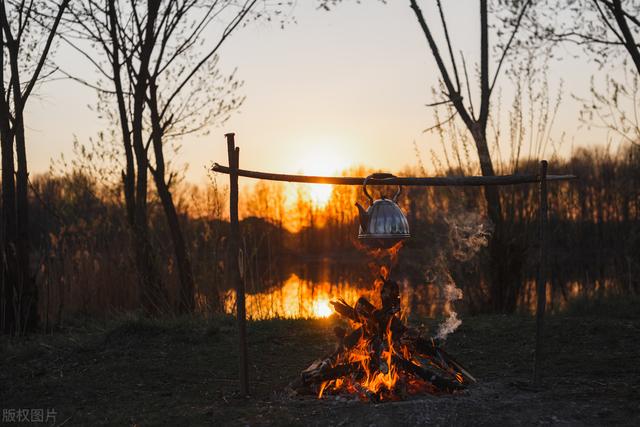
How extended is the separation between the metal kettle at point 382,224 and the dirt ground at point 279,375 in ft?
3.26

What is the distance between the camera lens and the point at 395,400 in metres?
3.97

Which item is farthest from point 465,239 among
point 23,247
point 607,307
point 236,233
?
point 23,247

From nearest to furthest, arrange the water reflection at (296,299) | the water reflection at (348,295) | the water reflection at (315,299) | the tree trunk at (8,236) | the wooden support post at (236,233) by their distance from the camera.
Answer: the wooden support post at (236,233), the tree trunk at (8,236), the water reflection at (315,299), the water reflection at (296,299), the water reflection at (348,295)

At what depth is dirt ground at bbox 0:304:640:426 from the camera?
12.5ft

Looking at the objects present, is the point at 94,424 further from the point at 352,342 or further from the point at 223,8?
the point at 223,8

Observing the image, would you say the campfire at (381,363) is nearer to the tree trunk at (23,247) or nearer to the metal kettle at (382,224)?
the metal kettle at (382,224)

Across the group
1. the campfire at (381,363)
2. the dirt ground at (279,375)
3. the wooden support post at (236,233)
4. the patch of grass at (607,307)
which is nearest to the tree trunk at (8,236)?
the dirt ground at (279,375)

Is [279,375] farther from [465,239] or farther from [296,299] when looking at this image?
[296,299]

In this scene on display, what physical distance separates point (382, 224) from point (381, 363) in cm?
119

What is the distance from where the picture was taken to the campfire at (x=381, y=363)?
4145 mm

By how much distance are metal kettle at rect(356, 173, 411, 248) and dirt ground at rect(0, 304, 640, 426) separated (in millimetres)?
Result: 994

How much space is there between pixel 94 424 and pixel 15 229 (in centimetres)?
411

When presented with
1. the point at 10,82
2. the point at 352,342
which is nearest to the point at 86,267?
the point at 10,82

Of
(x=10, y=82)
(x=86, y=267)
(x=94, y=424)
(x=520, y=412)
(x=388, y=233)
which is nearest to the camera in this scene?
(x=388, y=233)
